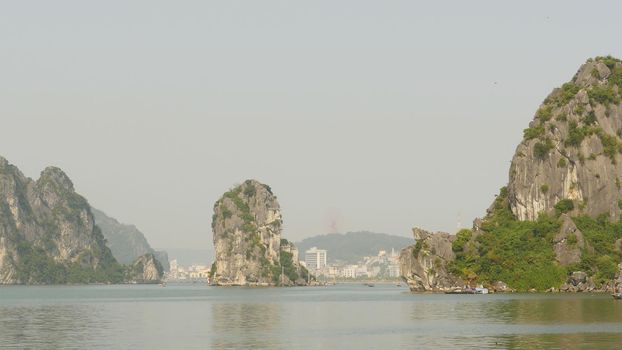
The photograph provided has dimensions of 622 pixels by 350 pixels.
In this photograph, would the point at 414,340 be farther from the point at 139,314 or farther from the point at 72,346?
the point at 139,314

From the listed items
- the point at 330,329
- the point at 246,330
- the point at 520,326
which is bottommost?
the point at 246,330

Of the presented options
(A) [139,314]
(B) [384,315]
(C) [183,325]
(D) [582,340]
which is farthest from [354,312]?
(D) [582,340]

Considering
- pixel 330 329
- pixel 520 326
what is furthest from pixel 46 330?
pixel 520 326

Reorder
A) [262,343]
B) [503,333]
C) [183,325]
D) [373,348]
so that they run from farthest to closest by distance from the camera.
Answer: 1. [183,325]
2. [503,333]
3. [262,343]
4. [373,348]

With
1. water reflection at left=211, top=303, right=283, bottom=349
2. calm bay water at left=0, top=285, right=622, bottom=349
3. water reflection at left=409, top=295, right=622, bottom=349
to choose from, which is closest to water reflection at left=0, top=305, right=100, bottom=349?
calm bay water at left=0, top=285, right=622, bottom=349

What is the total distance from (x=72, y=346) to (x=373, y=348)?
2228 cm

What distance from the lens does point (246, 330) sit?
327 ft

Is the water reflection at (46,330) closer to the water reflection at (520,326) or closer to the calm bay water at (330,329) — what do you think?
the calm bay water at (330,329)

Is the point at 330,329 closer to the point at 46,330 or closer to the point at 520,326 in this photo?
the point at 520,326

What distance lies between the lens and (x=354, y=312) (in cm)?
14175

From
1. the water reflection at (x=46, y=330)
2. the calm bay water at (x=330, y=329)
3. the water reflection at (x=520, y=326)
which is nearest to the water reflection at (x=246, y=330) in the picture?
the calm bay water at (x=330, y=329)

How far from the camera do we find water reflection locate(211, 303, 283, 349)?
270 ft

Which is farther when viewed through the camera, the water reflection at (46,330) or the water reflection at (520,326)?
the water reflection at (46,330)

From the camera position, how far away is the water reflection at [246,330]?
82.2m
